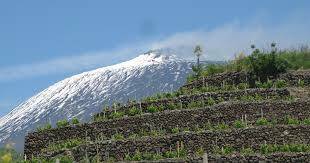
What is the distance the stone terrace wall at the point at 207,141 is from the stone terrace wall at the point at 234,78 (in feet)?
31.0

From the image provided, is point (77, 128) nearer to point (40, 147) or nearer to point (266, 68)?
point (40, 147)

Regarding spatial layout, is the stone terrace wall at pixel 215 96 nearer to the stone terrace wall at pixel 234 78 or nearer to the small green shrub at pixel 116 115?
the small green shrub at pixel 116 115

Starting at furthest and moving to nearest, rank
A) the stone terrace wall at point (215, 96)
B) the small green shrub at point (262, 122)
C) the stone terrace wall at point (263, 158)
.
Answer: the stone terrace wall at point (215, 96) → the small green shrub at point (262, 122) → the stone terrace wall at point (263, 158)

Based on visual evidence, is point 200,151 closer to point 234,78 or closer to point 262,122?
point 262,122

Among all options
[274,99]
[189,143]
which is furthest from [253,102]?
[189,143]

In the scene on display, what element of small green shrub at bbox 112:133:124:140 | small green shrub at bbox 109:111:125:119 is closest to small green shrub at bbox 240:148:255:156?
small green shrub at bbox 112:133:124:140

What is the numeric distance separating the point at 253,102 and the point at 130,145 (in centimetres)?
690

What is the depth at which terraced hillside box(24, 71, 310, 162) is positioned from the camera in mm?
40719

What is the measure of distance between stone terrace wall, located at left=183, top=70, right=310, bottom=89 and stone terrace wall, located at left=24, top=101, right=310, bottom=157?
230 inches

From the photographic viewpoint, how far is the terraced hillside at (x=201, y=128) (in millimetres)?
40719

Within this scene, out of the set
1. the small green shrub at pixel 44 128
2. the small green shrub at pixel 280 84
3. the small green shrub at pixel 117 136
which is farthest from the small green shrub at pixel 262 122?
the small green shrub at pixel 44 128

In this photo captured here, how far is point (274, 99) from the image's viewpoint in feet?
151

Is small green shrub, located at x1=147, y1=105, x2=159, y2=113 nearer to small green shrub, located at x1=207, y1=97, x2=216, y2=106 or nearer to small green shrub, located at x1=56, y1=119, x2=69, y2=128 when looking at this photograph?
small green shrub, located at x1=207, y1=97, x2=216, y2=106

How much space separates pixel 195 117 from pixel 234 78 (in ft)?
25.7
